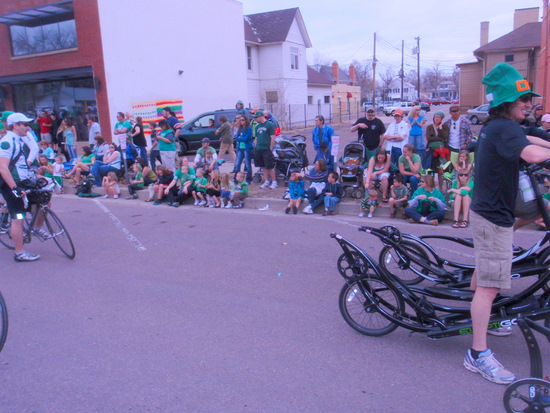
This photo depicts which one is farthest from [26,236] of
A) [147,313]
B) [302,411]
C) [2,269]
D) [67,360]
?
[302,411]

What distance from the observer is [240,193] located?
1035 centimetres

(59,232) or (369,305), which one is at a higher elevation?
(59,232)

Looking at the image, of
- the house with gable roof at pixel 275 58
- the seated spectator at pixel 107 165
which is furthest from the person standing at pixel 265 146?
the house with gable roof at pixel 275 58

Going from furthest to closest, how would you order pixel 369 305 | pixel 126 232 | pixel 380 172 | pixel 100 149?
pixel 100 149 → pixel 380 172 → pixel 126 232 → pixel 369 305

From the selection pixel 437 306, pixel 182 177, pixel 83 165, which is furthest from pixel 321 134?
pixel 83 165

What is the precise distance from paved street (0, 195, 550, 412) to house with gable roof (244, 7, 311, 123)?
29445 mm

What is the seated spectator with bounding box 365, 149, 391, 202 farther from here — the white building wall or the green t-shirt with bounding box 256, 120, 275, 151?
the white building wall

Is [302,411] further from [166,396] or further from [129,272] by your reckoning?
[129,272]

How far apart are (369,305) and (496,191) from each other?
146 centimetres

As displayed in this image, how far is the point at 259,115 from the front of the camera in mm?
11070

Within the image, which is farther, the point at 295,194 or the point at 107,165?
the point at 107,165

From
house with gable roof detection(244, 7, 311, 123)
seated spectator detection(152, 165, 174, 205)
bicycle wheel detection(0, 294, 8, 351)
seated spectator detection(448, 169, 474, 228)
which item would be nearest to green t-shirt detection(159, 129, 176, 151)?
seated spectator detection(152, 165, 174, 205)

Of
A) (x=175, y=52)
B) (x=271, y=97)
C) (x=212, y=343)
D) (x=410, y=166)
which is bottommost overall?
(x=212, y=343)

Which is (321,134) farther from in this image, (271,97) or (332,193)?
(271,97)
